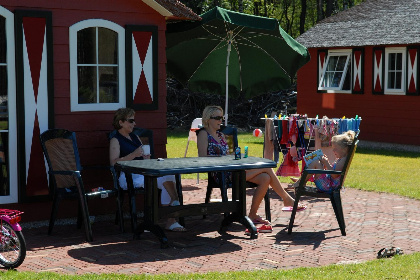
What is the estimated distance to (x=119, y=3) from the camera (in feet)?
29.9

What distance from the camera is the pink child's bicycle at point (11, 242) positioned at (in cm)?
655

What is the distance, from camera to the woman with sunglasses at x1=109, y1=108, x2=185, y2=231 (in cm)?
844

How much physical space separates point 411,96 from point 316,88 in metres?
4.12

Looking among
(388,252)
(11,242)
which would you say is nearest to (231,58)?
(388,252)

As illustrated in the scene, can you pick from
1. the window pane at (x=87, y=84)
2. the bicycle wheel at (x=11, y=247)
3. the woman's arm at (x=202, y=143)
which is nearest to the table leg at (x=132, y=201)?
the woman's arm at (x=202, y=143)

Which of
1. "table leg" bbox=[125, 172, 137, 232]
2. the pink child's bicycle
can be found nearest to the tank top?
"table leg" bbox=[125, 172, 137, 232]

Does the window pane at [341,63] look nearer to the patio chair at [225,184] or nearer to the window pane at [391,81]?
the window pane at [391,81]

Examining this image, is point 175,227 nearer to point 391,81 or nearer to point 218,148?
point 218,148

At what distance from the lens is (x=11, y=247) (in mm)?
6723

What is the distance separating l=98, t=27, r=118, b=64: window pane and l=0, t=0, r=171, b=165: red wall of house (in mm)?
160

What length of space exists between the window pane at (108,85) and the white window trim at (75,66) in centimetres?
6

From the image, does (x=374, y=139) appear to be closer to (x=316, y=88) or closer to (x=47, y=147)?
(x=316, y=88)

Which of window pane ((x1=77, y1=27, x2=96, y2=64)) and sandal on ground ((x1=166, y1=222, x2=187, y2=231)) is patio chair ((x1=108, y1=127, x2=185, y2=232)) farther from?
window pane ((x1=77, y1=27, x2=96, y2=64))

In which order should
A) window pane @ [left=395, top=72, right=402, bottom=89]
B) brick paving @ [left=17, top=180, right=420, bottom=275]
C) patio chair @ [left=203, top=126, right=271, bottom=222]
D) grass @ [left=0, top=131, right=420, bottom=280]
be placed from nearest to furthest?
grass @ [left=0, top=131, right=420, bottom=280] → brick paving @ [left=17, top=180, right=420, bottom=275] → patio chair @ [left=203, top=126, right=271, bottom=222] → window pane @ [left=395, top=72, right=402, bottom=89]
